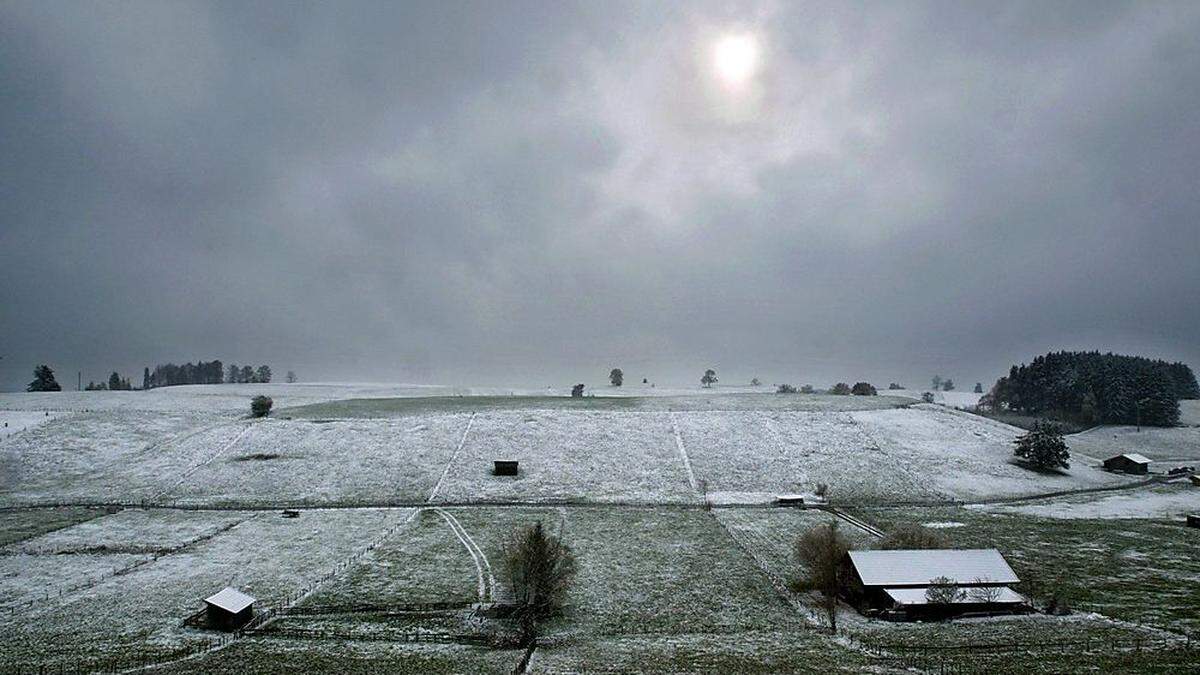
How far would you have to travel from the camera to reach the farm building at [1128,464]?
264 ft

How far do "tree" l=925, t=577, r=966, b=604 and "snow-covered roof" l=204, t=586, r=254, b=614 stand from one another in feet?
125

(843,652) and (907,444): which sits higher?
(907,444)

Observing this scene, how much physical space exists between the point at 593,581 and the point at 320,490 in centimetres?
3787

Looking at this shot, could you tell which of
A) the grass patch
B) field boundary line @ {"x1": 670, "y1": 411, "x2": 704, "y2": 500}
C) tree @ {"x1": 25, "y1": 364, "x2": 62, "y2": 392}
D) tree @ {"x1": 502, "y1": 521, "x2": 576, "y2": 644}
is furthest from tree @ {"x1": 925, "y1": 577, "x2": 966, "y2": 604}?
tree @ {"x1": 25, "y1": 364, "x2": 62, "y2": 392}

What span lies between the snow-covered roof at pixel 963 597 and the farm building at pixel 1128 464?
5976 cm

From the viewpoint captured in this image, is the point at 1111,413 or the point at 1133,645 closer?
the point at 1133,645

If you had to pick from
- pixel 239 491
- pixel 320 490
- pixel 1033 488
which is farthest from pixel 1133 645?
pixel 239 491

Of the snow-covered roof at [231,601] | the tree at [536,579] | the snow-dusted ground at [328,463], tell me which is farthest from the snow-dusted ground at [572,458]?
the snow-covered roof at [231,601]

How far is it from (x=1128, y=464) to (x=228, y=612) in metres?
98.0

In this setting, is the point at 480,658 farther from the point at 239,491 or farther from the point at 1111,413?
the point at 1111,413

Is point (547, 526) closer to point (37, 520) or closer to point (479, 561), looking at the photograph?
point (479, 561)

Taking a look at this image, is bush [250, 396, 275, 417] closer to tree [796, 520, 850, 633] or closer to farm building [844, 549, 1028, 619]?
tree [796, 520, 850, 633]

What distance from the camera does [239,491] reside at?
221 ft

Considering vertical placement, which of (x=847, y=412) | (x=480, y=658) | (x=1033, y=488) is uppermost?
(x=847, y=412)
